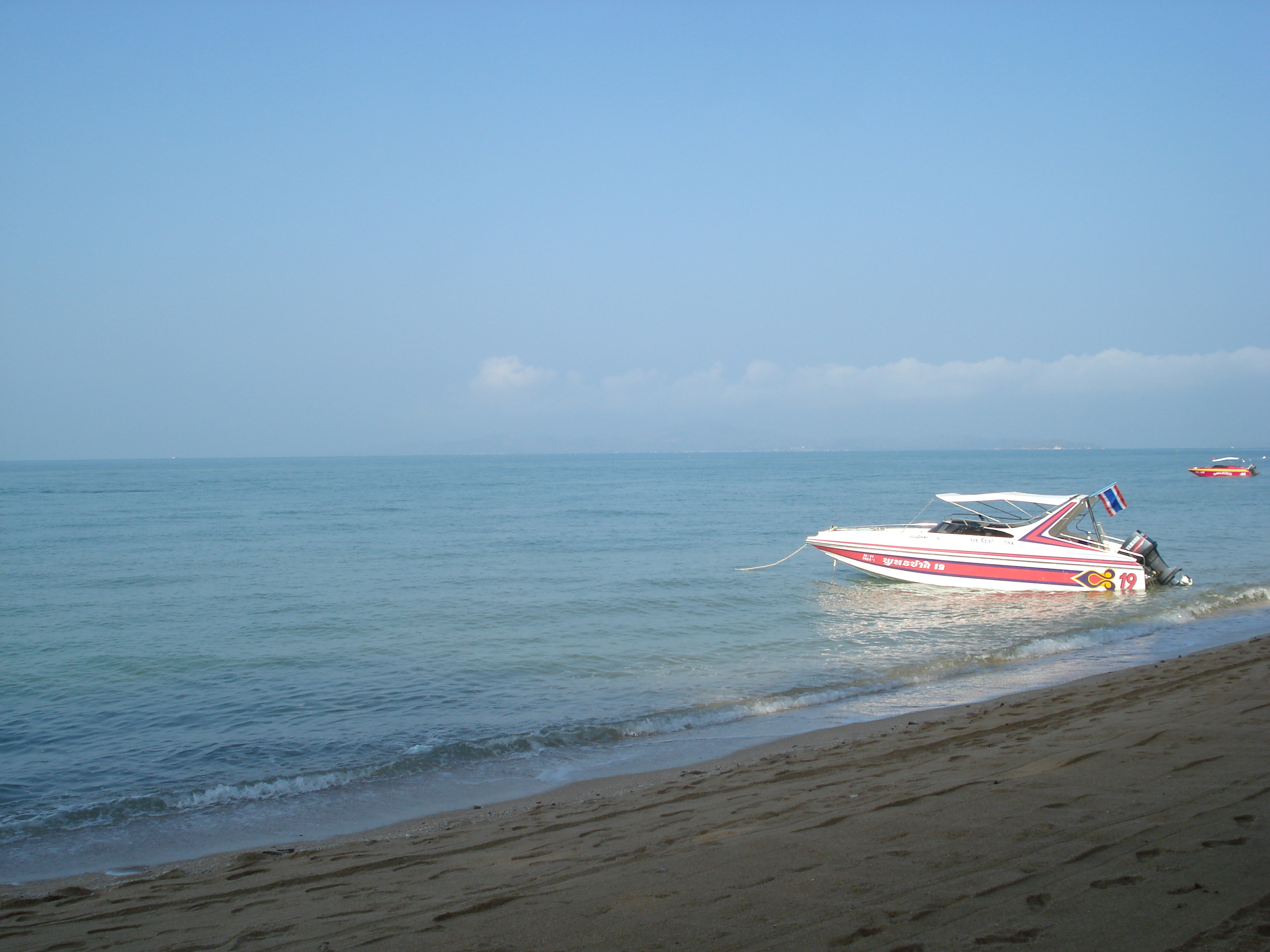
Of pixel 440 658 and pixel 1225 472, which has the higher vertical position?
pixel 1225 472

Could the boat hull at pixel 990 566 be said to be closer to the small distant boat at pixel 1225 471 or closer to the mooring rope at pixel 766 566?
A: the mooring rope at pixel 766 566

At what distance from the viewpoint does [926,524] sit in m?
24.2

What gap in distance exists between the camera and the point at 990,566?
69.8ft

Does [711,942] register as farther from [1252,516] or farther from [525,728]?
[1252,516]

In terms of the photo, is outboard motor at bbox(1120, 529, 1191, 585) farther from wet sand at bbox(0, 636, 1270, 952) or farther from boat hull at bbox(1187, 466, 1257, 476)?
boat hull at bbox(1187, 466, 1257, 476)

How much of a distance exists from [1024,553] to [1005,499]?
89.7 inches

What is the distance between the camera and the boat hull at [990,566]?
20484 millimetres

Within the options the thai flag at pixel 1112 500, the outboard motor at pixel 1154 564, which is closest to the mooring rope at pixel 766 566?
the thai flag at pixel 1112 500

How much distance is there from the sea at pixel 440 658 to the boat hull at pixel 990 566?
1.28 feet

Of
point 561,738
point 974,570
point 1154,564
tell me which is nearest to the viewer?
point 561,738

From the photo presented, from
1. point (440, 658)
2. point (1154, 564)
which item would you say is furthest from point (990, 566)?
point (440, 658)

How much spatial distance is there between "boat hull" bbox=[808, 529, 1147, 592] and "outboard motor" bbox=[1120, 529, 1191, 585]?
43 centimetres

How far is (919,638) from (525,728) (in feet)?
29.7

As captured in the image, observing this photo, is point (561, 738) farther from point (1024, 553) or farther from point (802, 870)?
point (1024, 553)
